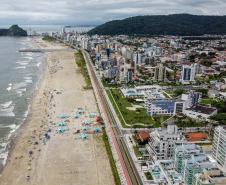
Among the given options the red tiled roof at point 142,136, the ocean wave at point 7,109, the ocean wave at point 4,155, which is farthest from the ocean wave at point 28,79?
the red tiled roof at point 142,136

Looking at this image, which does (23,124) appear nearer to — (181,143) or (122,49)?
(181,143)

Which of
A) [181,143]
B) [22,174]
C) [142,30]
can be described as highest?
[142,30]

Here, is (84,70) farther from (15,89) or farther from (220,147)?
(220,147)

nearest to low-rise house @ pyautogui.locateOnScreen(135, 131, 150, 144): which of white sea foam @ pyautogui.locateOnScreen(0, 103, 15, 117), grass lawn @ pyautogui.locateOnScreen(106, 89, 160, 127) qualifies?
grass lawn @ pyautogui.locateOnScreen(106, 89, 160, 127)

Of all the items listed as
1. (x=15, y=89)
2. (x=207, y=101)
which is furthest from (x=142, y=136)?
(x=15, y=89)

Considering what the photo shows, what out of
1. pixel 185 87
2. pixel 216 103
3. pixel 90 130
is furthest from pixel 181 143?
pixel 185 87
